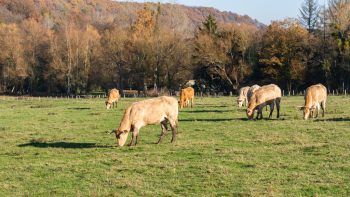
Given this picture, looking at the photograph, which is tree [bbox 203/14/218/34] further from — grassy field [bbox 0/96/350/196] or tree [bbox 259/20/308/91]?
grassy field [bbox 0/96/350/196]

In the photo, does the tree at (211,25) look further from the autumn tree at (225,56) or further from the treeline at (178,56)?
the autumn tree at (225,56)

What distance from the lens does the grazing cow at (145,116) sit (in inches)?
679

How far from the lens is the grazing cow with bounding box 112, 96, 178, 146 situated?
1723 cm

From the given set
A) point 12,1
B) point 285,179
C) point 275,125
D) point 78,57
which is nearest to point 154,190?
point 285,179

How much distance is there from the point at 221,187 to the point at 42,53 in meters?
73.8

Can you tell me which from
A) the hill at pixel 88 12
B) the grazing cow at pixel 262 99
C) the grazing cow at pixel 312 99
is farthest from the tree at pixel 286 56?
the grazing cow at pixel 262 99

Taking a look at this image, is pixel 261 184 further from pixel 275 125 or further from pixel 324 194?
pixel 275 125

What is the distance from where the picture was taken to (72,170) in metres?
13.5

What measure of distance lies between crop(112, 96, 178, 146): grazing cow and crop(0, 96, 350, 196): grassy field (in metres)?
0.57

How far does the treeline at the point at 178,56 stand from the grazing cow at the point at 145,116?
43.6 meters

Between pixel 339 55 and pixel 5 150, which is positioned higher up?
pixel 339 55

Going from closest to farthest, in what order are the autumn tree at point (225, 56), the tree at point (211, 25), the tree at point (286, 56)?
the tree at point (286, 56) < the autumn tree at point (225, 56) < the tree at point (211, 25)

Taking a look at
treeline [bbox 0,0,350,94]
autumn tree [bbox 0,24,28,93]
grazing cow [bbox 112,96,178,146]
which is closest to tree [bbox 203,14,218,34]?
treeline [bbox 0,0,350,94]

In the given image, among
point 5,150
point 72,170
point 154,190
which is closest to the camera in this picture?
point 154,190
